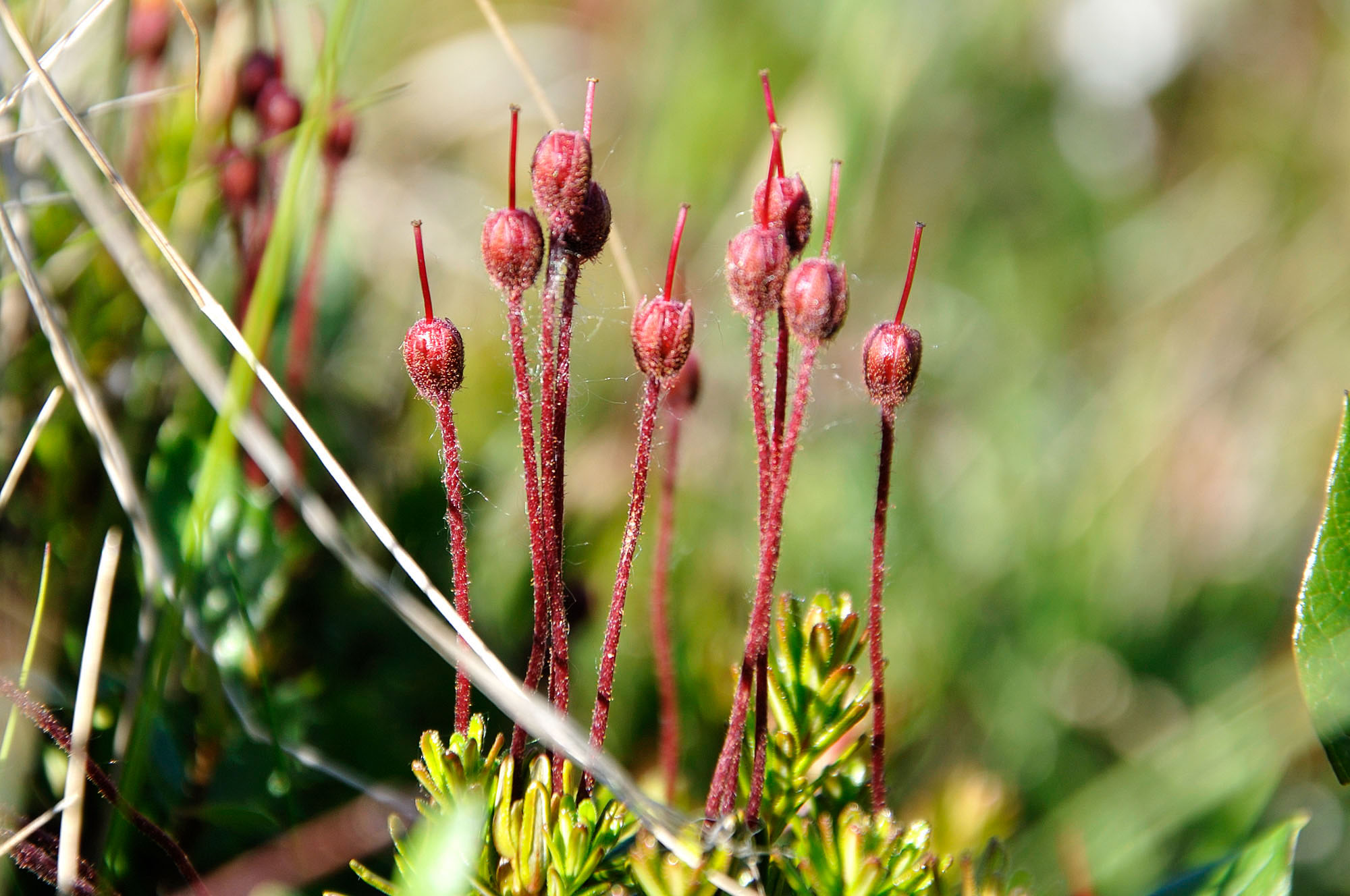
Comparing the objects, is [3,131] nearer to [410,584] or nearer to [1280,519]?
[410,584]

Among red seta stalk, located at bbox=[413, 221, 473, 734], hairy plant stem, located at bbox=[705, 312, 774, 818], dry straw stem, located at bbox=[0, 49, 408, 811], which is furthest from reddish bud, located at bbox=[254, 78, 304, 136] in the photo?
hairy plant stem, located at bbox=[705, 312, 774, 818]

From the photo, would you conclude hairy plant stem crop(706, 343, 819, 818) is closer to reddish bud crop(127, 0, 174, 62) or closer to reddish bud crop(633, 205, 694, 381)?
reddish bud crop(633, 205, 694, 381)

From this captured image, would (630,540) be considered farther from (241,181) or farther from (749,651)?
(241,181)

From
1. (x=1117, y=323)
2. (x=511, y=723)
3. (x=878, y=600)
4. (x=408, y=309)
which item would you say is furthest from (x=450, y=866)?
(x=1117, y=323)

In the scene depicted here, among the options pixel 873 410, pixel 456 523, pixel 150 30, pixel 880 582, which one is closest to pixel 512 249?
pixel 456 523

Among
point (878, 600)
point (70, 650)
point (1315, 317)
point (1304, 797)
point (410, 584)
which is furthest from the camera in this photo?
point (1315, 317)

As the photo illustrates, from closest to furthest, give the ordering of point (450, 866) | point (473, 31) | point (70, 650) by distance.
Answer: point (450, 866) → point (70, 650) → point (473, 31)
